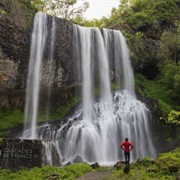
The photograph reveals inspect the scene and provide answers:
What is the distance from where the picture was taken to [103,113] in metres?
19.1

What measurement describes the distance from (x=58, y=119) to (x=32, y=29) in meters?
7.11

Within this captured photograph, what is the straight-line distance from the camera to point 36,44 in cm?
1953

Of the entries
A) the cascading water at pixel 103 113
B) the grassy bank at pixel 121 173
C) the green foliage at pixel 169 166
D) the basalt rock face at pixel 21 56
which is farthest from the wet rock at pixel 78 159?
the basalt rock face at pixel 21 56

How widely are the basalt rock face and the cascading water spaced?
1.13 meters

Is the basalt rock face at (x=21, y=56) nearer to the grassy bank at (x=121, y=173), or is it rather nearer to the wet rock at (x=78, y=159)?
the wet rock at (x=78, y=159)

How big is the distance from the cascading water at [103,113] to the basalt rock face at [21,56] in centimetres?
113

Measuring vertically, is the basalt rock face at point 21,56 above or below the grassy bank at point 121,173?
above

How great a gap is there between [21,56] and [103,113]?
7.30 metres

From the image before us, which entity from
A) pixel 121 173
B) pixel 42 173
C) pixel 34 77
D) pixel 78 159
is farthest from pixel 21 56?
pixel 121 173

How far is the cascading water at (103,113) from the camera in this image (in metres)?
15.7

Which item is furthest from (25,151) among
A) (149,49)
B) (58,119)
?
(149,49)

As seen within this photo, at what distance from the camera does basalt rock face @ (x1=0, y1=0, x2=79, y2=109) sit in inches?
706

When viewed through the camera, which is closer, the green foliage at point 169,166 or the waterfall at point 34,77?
the green foliage at point 169,166

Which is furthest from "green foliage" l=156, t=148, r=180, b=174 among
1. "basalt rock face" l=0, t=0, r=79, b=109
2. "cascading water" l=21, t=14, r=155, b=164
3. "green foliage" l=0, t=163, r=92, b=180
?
"basalt rock face" l=0, t=0, r=79, b=109
